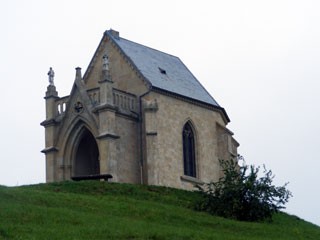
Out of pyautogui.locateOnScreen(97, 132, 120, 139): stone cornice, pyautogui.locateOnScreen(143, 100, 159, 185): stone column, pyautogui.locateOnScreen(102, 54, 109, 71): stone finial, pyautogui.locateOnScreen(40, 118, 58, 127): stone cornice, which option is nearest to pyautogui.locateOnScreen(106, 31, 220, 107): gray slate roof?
pyautogui.locateOnScreen(143, 100, 159, 185): stone column

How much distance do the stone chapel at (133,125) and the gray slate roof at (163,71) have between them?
0.34ft

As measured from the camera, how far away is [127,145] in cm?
5278

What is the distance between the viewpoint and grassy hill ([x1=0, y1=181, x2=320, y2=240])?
28116 mm

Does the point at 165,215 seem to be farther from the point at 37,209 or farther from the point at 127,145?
the point at 127,145

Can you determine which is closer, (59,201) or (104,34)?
(59,201)

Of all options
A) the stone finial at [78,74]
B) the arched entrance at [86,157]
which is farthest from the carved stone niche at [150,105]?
the stone finial at [78,74]

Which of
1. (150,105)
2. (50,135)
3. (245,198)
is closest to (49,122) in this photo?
(50,135)

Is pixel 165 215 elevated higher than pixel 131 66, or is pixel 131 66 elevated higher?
pixel 131 66

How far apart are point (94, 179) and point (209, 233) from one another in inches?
713

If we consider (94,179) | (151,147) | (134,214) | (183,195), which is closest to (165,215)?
A: (134,214)

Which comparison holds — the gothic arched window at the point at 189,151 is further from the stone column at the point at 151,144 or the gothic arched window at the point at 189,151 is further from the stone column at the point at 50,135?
the stone column at the point at 50,135

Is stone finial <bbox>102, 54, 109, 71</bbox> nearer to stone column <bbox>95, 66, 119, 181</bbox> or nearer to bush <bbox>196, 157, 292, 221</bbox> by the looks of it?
stone column <bbox>95, 66, 119, 181</bbox>

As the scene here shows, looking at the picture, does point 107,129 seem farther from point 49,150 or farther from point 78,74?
point 49,150

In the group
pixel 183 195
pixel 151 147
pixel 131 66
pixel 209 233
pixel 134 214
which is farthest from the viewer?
pixel 131 66
